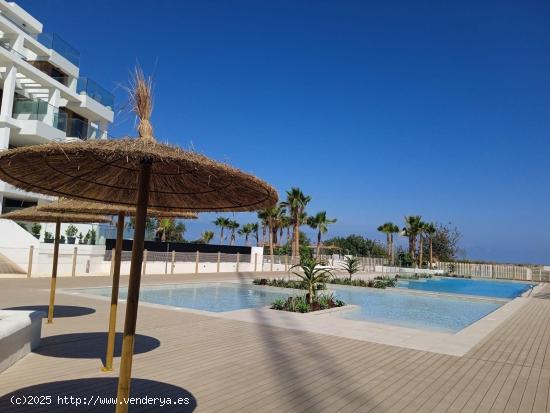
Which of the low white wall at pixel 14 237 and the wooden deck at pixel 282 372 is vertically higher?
the low white wall at pixel 14 237

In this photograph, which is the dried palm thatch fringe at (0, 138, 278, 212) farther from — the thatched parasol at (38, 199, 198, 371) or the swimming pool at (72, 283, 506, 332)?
the swimming pool at (72, 283, 506, 332)

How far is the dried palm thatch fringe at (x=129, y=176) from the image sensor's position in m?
3.25

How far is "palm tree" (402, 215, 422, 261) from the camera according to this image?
5491cm

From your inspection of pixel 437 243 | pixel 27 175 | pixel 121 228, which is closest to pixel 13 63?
pixel 121 228

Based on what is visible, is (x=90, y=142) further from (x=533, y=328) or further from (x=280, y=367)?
(x=533, y=328)

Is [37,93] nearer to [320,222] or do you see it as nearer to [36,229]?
[36,229]

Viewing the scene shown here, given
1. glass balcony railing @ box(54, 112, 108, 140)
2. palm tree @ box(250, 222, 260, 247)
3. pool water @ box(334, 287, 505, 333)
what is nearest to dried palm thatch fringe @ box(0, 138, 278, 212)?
pool water @ box(334, 287, 505, 333)

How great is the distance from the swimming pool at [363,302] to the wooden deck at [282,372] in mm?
4436

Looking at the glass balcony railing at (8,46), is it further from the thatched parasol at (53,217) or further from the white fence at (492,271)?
the white fence at (492,271)

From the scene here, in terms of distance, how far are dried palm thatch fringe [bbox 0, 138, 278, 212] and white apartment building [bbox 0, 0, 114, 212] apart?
18.1m

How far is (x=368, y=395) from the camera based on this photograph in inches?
200

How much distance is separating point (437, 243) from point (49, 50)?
56312 millimetres

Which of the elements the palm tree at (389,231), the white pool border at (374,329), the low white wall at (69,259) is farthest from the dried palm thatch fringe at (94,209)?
the palm tree at (389,231)

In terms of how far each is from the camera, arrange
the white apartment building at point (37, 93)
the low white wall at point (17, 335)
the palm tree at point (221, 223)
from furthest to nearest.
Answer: the palm tree at point (221, 223), the white apartment building at point (37, 93), the low white wall at point (17, 335)
